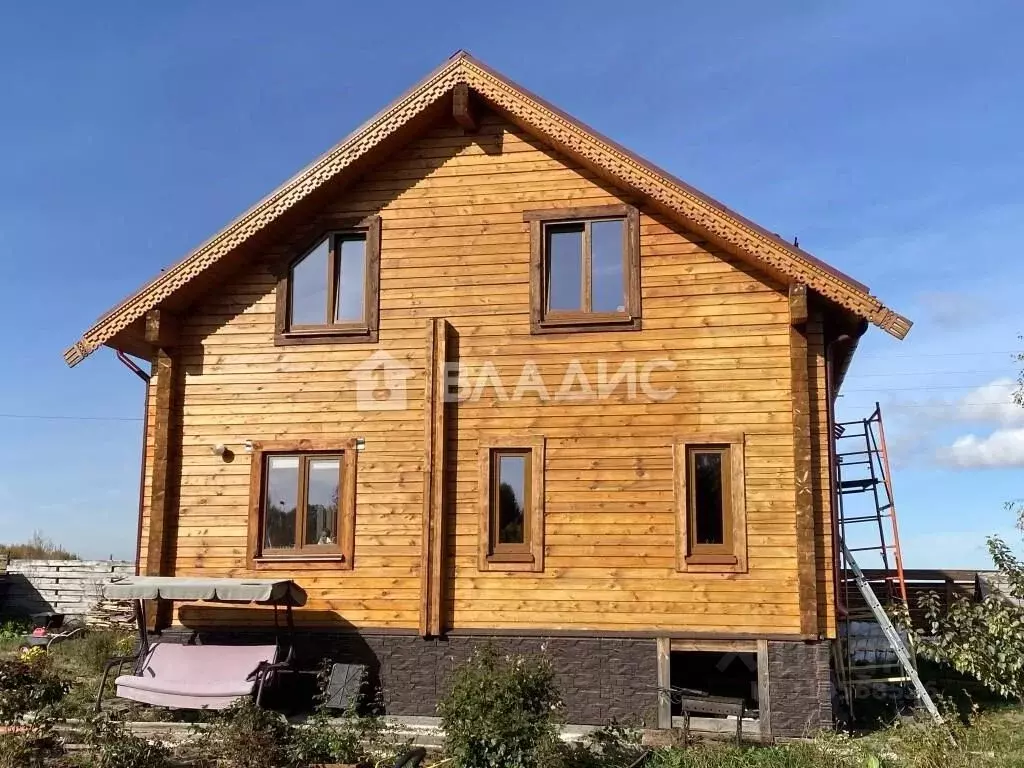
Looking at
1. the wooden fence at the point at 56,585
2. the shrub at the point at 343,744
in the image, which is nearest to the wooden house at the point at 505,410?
the shrub at the point at 343,744

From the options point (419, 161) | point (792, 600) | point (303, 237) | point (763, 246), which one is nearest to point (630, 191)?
point (763, 246)

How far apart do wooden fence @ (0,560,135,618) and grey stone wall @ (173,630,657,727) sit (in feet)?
34.5

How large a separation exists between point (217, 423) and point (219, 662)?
3.18m

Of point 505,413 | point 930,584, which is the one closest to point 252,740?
point 505,413

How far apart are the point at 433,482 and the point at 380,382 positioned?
1579 millimetres

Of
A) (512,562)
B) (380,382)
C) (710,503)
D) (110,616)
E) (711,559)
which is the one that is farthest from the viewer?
(110,616)

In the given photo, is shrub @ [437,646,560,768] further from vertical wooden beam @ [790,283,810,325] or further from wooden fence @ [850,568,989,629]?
wooden fence @ [850,568,989,629]

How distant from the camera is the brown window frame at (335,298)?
502 inches

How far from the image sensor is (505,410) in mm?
12242

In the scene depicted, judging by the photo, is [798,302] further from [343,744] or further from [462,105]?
[343,744]

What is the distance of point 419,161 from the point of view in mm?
13078

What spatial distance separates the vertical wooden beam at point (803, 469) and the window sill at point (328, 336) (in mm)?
5470

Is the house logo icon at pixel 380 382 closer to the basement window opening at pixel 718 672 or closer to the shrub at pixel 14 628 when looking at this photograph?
the basement window opening at pixel 718 672

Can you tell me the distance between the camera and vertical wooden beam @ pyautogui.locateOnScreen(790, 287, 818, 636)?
11047mm
